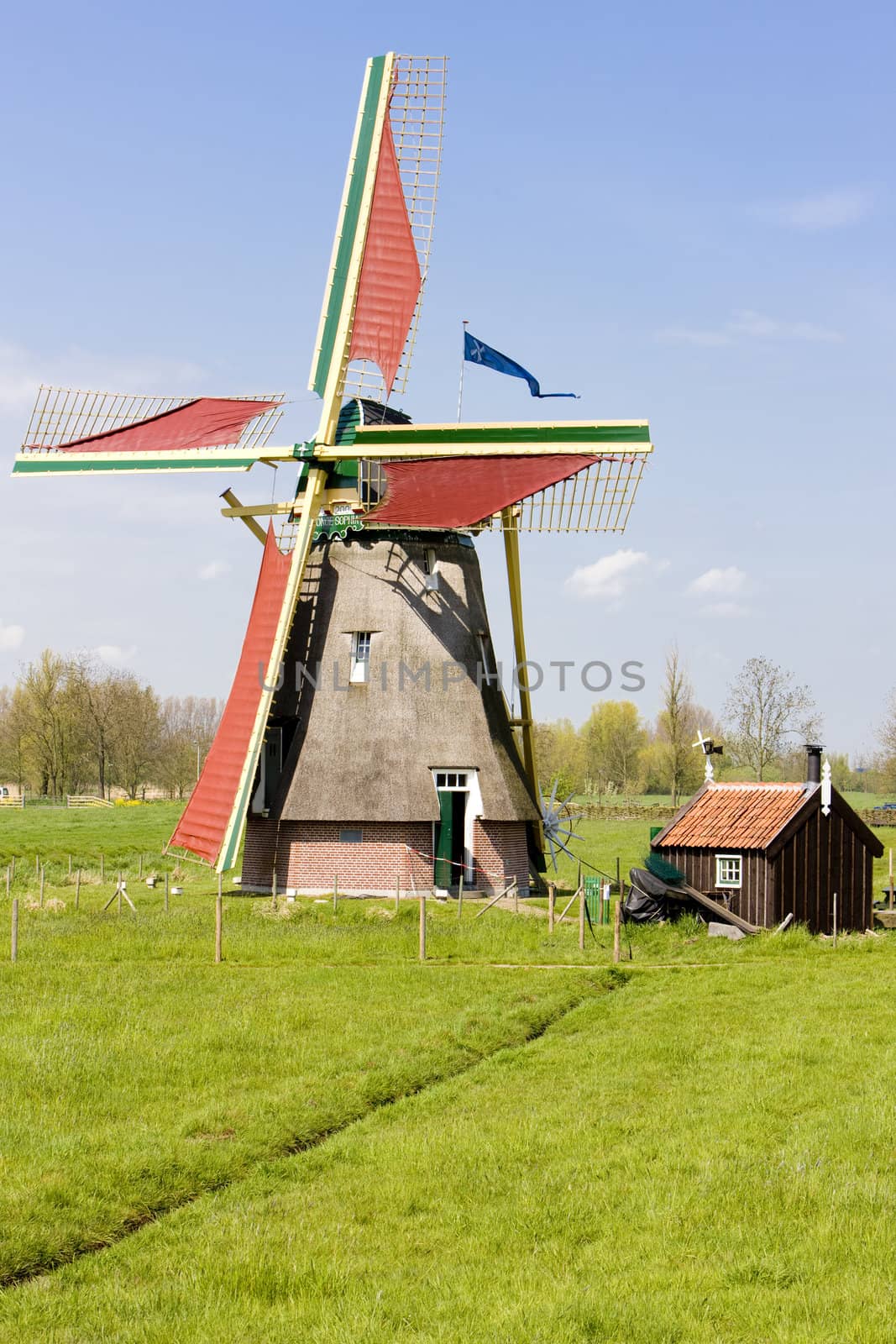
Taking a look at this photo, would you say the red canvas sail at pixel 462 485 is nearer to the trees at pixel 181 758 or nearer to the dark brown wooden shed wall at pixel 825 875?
the dark brown wooden shed wall at pixel 825 875

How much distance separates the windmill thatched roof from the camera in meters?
27.0

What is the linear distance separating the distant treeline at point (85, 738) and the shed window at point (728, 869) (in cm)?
4917

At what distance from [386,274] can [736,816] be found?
12809 millimetres

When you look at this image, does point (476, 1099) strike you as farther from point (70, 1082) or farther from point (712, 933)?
point (712, 933)

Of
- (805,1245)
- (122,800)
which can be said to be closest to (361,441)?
(805,1245)

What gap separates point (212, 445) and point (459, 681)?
6792mm

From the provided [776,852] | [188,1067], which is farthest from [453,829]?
[188,1067]

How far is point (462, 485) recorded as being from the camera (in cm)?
2656

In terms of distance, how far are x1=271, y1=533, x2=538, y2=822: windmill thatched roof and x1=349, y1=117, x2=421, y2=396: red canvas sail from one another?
4045mm

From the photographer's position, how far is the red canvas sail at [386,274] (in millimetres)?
28000

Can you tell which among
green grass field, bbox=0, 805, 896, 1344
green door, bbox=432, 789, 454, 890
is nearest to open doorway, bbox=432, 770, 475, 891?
green door, bbox=432, 789, 454, 890

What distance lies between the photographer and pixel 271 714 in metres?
28.5

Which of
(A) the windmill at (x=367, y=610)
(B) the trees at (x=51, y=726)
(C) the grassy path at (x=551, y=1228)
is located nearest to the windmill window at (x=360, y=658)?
(A) the windmill at (x=367, y=610)

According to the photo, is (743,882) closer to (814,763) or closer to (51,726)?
(814,763)
